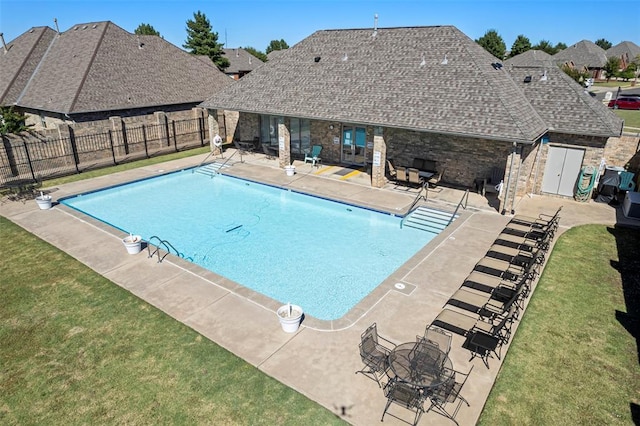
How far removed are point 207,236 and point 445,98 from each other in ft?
40.0

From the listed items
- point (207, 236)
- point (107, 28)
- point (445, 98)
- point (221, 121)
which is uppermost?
point (107, 28)

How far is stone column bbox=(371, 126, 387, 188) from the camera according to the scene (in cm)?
1883

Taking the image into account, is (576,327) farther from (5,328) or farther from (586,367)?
(5,328)

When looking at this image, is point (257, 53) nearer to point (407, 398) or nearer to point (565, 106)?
point (565, 106)

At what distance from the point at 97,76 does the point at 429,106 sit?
22.6m

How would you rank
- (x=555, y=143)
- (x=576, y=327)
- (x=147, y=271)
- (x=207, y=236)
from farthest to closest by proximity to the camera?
(x=555, y=143), (x=207, y=236), (x=147, y=271), (x=576, y=327)

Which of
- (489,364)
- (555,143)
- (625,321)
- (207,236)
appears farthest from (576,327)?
(207,236)

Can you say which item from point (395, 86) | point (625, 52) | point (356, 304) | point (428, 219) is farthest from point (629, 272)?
point (625, 52)

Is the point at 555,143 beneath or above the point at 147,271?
above

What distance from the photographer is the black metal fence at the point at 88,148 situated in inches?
815

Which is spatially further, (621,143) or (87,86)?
(87,86)

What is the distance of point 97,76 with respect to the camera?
88.9 feet

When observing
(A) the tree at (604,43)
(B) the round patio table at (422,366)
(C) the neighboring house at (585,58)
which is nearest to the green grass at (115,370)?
(B) the round patio table at (422,366)

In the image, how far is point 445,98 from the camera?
18.1 metres
